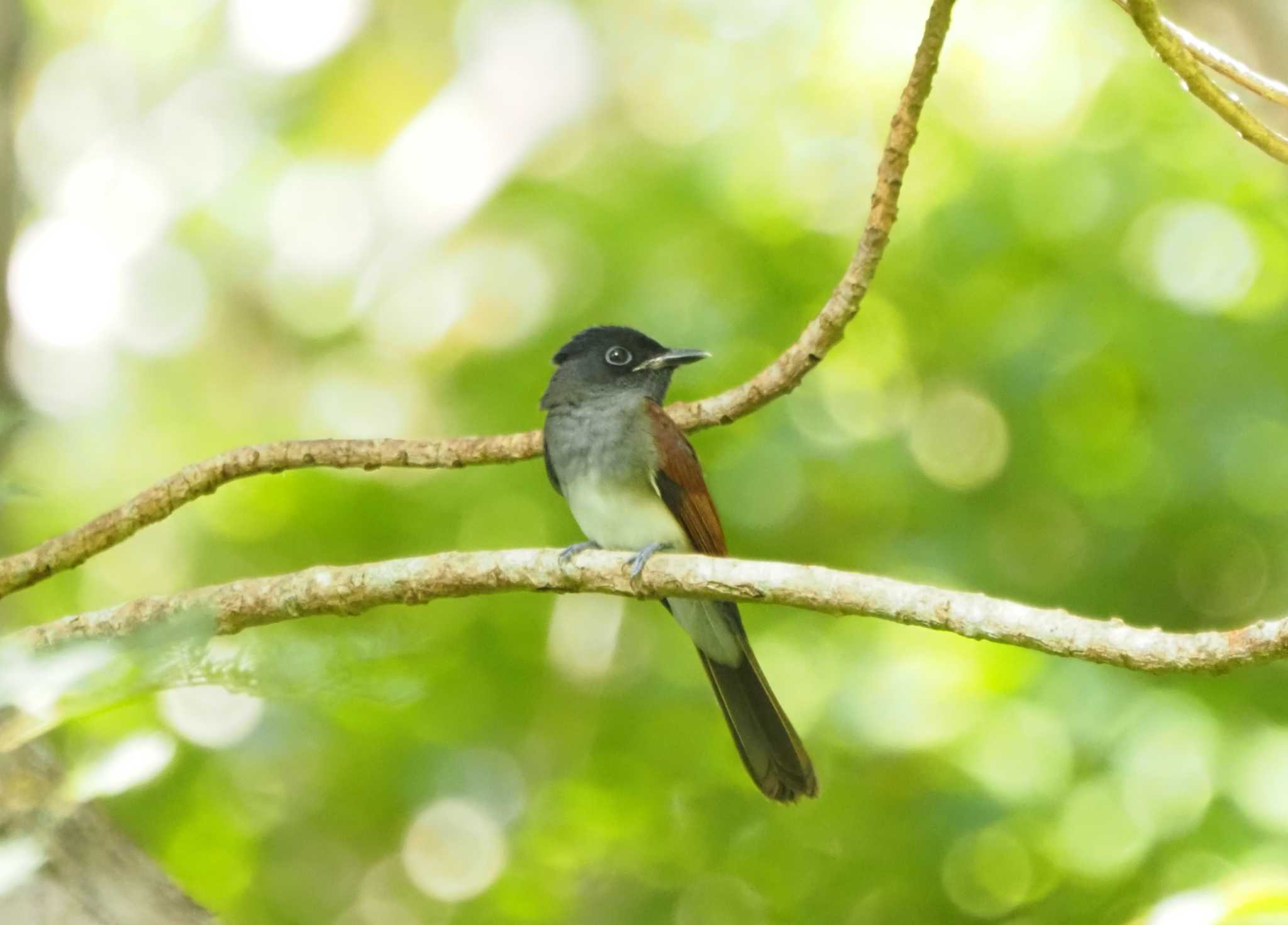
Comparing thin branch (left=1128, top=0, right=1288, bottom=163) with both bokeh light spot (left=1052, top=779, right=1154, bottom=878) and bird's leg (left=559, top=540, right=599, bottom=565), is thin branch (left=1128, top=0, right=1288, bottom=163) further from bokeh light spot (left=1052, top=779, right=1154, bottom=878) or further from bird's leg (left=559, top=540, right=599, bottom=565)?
bokeh light spot (left=1052, top=779, right=1154, bottom=878)

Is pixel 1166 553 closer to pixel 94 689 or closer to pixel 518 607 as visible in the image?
pixel 518 607

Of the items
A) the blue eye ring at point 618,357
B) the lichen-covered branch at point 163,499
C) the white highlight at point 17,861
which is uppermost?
the blue eye ring at point 618,357

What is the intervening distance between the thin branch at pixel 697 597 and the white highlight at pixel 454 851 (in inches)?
97.2

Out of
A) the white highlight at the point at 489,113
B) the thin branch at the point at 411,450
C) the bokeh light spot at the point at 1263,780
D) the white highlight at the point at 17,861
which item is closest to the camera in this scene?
the white highlight at the point at 17,861

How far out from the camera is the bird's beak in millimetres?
5152

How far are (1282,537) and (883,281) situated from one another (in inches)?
81.1

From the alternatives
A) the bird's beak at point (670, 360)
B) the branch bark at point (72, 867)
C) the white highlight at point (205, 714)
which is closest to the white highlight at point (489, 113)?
the bird's beak at point (670, 360)

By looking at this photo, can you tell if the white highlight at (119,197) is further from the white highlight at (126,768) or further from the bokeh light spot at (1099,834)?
the white highlight at (126,768)

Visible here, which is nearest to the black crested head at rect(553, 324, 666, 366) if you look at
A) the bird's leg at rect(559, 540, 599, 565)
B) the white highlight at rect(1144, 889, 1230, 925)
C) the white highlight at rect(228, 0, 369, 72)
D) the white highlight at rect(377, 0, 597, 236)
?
the bird's leg at rect(559, 540, 599, 565)

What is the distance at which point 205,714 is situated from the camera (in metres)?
5.31

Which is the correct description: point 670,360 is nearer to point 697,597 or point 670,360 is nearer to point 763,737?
point 763,737

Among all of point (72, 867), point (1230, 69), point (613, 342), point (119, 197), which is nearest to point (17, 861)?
point (72, 867)

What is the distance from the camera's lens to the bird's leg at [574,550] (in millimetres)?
3611

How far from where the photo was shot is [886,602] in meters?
2.95
